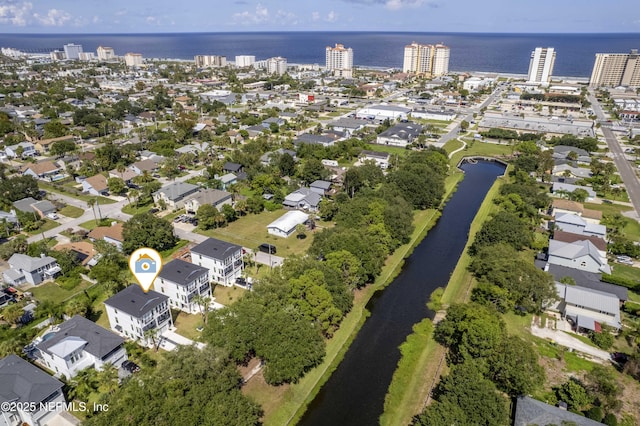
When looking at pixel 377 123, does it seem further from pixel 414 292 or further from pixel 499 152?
pixel 414 292

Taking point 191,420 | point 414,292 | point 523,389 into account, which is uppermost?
point 191,420

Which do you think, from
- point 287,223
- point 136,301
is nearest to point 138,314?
point 136,301

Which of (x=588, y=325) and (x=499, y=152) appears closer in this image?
(x=588, y=325)

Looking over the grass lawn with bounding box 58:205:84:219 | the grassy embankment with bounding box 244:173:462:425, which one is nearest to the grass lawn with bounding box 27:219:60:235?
the grass lawn with bounding box 58:205:84:219

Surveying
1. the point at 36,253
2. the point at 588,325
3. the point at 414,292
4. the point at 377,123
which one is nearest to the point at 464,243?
the point at 414,292

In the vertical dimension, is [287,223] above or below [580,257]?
below

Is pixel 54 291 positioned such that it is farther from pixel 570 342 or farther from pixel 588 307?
pixel 588 307

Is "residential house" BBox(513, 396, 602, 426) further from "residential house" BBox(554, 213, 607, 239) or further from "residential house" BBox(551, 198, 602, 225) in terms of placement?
"residential house" BBox(551, 198, 602, 225)
